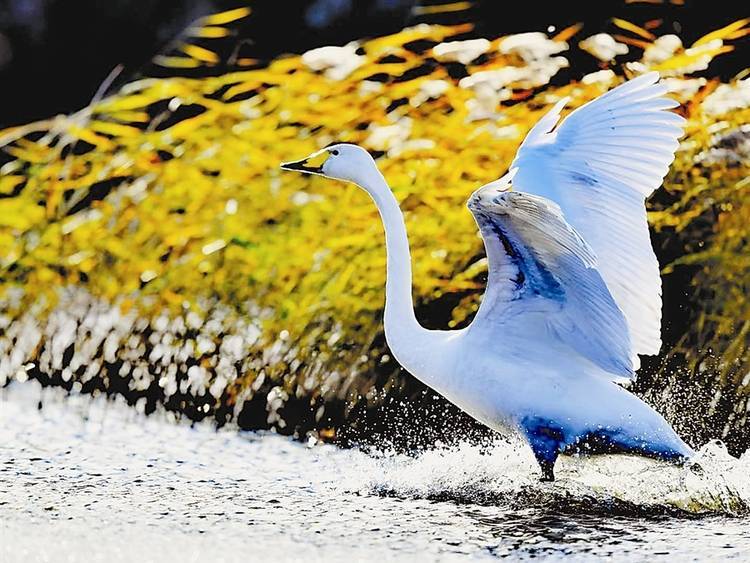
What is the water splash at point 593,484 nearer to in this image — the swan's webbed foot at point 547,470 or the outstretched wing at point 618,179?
the swan's webbed foot at point 547,470

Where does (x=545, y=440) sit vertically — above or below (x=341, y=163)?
below

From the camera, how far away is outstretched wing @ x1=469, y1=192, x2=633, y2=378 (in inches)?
104

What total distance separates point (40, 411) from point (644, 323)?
1.75 metres

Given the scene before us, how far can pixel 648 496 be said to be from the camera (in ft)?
9.92

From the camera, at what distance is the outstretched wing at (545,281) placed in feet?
8.66

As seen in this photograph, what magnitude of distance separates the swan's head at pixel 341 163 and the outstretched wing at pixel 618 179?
14.1 inches

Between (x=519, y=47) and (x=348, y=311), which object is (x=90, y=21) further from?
(x=348, y=311)

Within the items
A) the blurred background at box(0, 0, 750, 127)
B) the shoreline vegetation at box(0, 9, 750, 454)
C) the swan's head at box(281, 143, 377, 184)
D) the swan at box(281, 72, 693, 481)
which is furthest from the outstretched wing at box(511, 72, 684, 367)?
the blurred background at box(0, 0, 750, 127)

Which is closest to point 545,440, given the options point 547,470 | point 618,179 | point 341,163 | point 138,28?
point 547,470

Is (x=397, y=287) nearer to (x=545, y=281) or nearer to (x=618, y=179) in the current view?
(x=545, y=281)

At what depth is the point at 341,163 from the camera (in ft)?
10.7

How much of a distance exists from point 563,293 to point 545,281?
2.3 inches

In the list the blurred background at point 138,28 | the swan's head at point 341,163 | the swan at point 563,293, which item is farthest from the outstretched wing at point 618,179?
the blurred background at point 138,28

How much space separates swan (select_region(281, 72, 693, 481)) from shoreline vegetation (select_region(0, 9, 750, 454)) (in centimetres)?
70
